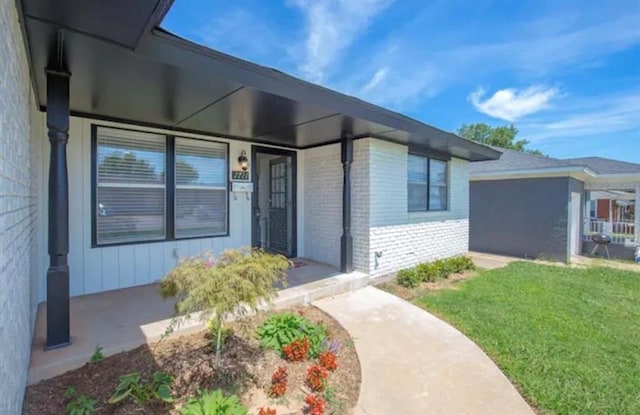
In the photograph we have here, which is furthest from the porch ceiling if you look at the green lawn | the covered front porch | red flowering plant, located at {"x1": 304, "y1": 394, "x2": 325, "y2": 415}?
the covered front porch

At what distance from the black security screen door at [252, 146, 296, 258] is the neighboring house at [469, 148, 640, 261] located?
6.89 meters

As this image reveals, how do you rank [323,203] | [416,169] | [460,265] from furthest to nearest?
[460,265] < [416,169] < [323,203]

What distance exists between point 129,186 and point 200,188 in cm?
108

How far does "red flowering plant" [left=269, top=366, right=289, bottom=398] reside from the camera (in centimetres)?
259

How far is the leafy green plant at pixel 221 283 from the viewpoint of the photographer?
245 cm

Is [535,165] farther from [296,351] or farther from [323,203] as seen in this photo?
[296,351]

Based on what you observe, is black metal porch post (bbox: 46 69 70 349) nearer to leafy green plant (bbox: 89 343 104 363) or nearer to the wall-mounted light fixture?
leafy green plant (bbox: 89 343 104 363)

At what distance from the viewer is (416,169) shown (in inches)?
278

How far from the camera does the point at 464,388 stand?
2.80m

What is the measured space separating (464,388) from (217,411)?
206 centimetres

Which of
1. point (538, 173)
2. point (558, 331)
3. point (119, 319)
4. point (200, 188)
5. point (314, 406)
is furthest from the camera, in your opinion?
point (538, 173)

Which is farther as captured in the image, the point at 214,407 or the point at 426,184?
the point at 426,184

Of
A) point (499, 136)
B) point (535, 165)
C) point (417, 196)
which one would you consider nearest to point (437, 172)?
point (417, 196)

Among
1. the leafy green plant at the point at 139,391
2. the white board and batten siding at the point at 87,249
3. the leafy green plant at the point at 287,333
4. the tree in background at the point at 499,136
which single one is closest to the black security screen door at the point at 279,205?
the white board and batten siding at the point at 87,249
